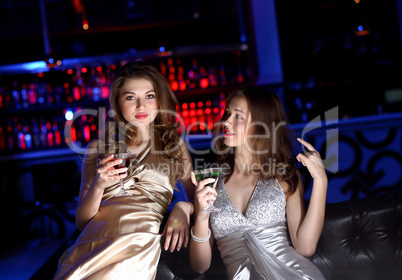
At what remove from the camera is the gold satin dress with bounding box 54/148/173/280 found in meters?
1.74

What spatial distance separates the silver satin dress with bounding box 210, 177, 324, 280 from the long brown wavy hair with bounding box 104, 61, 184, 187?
1.32 feet

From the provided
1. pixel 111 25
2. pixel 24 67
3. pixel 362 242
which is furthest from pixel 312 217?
pixel 111 25

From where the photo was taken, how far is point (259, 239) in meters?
1.89

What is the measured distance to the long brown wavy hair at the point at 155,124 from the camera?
89.0 inches

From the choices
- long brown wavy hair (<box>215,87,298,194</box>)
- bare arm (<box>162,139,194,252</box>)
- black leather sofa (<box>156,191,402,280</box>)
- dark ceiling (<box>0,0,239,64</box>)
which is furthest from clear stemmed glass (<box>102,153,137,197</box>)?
dark ceiling (<box>0,0,239,64</box>)

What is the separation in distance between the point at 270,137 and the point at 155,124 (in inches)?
28.0

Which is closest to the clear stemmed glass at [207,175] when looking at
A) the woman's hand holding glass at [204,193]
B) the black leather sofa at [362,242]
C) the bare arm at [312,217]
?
the woman's hand holding glass at [204,193]

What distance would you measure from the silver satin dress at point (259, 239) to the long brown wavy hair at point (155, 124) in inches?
15.8

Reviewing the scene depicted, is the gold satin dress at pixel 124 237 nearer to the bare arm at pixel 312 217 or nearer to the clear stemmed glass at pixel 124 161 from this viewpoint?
the clear stemmed glass at pixel 124 161

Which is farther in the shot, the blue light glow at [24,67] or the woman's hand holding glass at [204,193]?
Answer: the blue light glow at [24,67]

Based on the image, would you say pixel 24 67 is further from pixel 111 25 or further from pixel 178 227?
pixel 178 227

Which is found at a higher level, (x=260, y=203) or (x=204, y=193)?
(x=204, y=193)

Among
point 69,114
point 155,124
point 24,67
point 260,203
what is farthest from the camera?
point 69,114

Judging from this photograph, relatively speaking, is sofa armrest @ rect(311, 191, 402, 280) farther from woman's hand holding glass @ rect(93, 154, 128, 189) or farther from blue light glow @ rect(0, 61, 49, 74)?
blue light glow @ rect(0, 61, 49, 74)
